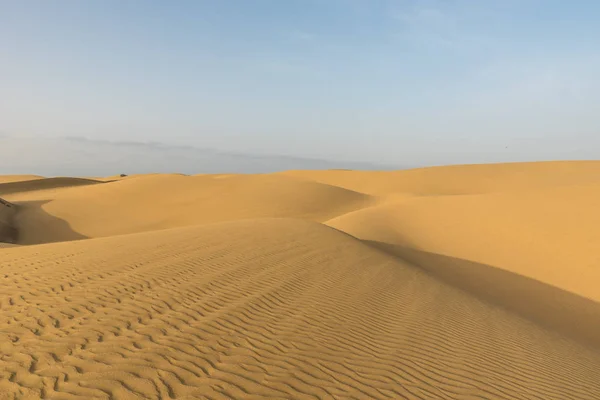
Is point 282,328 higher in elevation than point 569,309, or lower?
higher

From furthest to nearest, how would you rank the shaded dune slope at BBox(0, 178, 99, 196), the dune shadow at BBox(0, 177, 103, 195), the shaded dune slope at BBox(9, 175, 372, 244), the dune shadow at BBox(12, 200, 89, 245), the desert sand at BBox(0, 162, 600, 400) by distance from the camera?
1. the dune shadow at BBox(0, 177, 103, 195)
2. the shaded dune slope at BBox(0, 178, 99, 196)
3. the shaded dune slope at BBox(9, 175, 372, 244)
4. the dune shadow at BBox(12, 200, 89, 245)
5. the desert sand at BBox(0, 162, 600, 400)

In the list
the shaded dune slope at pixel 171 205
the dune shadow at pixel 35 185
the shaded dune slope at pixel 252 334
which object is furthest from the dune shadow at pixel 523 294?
the dune shadow at pixel 35 185

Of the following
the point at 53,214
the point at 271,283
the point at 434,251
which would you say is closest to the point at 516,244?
the point at 434,251

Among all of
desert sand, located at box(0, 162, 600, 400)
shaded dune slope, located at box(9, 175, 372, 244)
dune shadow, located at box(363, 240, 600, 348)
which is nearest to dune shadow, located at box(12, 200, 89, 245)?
shaded dune slope, located at box(9, 175, 372, 244)

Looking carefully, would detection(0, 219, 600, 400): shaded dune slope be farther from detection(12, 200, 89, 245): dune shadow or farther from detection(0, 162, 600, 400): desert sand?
detection(12, 200, 89, 245): dune shadow

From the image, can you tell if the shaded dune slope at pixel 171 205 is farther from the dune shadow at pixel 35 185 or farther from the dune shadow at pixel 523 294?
the dune shadow at pixel 35 185

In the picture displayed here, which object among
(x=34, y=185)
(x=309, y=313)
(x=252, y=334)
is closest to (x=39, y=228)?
(x=309, y=313)

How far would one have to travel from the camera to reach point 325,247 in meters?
12.1

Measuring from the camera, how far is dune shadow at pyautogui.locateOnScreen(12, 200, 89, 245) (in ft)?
71.6

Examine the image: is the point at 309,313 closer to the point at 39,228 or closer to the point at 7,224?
the point at 39,228

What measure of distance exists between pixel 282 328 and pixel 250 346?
824 mm

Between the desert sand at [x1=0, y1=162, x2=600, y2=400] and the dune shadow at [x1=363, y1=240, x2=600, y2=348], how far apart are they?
0.07m

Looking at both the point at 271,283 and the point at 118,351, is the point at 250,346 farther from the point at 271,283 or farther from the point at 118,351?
the point at 271,283

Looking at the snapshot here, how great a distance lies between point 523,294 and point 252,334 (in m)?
10.5
